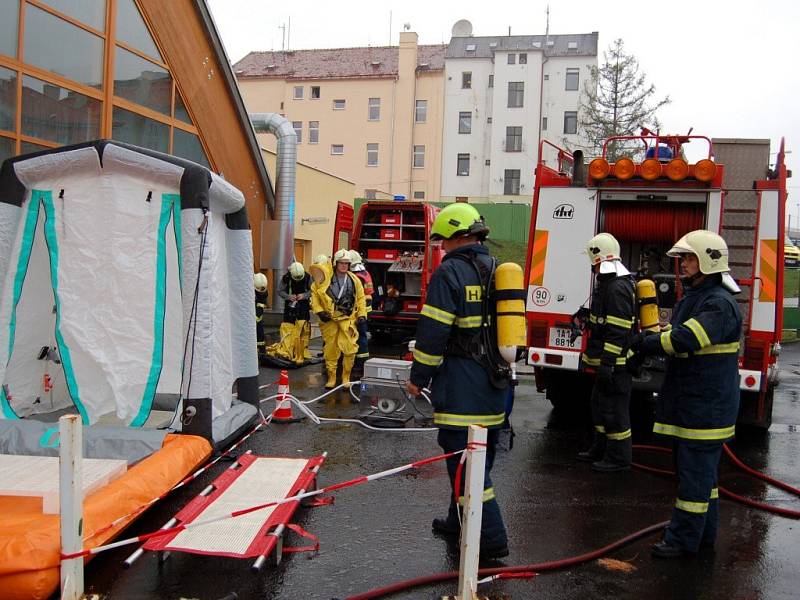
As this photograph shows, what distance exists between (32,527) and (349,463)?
2.90 meters

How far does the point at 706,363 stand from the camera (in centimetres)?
421

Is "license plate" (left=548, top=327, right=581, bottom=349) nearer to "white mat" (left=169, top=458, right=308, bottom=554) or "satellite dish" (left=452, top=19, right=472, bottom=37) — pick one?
"white mat" (left=169, top=458, right=308, bottom=554)

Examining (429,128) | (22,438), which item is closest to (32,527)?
(22,438)

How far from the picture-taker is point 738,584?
394cm

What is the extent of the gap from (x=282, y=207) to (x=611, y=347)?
12.5 metres

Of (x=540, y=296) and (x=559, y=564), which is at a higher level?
(x=540, y=296)

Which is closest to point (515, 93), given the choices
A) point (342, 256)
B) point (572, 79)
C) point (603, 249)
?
point (572, 79)

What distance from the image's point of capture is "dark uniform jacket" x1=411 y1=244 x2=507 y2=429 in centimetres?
399

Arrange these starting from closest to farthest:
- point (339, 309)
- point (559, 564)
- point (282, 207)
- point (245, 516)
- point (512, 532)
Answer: point (559, 564) → point (245, 516) → point (512, 532) → point (339, 309) → point (282, 207)

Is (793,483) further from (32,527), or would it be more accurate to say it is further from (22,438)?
(22,438)

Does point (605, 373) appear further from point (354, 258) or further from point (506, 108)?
point (506, 108)

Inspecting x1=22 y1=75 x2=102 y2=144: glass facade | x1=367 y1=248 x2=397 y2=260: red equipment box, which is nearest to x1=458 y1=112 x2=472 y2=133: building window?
x1=367 y1=248 x2=397 y2=260: red equipment box

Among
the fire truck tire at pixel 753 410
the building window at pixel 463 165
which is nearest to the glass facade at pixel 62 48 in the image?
the fire truck tire at pixel 753 410

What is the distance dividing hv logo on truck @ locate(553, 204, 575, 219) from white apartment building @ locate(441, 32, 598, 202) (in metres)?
39.0
